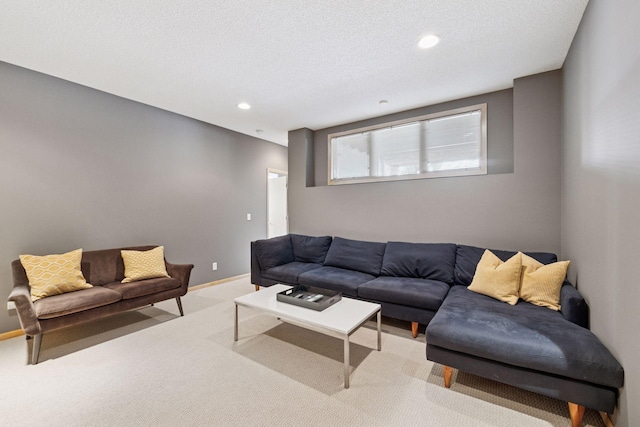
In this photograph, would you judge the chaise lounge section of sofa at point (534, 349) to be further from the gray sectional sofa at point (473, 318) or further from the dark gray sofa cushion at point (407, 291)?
the dark gray sofa cushion at point (407, 291)

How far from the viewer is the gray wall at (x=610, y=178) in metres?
1.30

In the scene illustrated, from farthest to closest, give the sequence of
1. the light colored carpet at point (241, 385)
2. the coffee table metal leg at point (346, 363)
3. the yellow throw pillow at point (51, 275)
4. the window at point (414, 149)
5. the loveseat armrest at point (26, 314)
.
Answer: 1. the window at point (414, 149)
2. the yellow throw pillow at point (51, 275)
3. the loveseat armrest at point (26, 314)
4. the coffee table metal leg at point (346, 363)
5. the light colored carpet at point (241, 385)

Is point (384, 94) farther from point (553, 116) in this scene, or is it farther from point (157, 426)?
point (157, 426)

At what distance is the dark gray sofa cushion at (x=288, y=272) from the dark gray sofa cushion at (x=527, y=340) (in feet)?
6.19

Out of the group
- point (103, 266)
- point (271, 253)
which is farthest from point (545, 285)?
point (103, 266)

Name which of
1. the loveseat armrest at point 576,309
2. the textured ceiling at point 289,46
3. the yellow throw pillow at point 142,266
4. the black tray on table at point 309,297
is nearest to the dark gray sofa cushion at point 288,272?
the black tray on table at point 309,297

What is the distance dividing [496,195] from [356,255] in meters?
1.78

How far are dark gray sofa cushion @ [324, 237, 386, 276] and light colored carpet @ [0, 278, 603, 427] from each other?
0.87 meters

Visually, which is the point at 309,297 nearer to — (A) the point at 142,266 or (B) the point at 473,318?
(B) the point at 473,318

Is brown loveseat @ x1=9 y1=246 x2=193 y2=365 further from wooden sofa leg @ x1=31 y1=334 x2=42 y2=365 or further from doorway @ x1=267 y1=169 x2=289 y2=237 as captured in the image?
doorway @ x1=267 y1=169 x2=289 y2=237

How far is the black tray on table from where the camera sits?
7.66 ft

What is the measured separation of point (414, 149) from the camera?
12.3 ft

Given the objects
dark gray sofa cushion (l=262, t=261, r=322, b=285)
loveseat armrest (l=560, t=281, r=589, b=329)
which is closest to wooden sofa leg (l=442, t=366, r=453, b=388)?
loveseat armrest (l=560, t=281, r=589, b=329)

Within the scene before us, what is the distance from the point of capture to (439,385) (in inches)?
76.4
